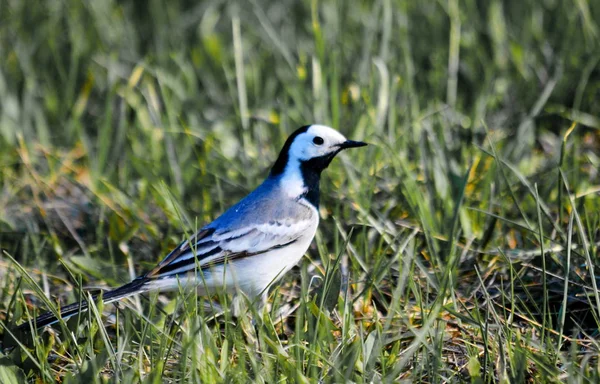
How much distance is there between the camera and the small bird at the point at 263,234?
3564 mm

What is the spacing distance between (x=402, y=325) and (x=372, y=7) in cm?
330

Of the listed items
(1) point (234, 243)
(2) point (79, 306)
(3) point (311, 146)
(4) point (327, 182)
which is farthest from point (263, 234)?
(2) point (79, 306)

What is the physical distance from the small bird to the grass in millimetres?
116

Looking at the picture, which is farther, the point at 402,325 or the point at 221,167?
the point at 221,167

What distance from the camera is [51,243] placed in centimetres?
421

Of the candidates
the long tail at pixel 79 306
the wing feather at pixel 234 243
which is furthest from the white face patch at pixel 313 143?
the long tail at pixel 79 306

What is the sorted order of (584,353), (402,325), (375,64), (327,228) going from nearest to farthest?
(584,353) < (402,325) < (327,228) < (375,64)

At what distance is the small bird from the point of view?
3.56 m

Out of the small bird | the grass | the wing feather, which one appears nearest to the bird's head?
the small bird

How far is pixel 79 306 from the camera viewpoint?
3.15m

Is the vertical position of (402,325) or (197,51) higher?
(197,51)

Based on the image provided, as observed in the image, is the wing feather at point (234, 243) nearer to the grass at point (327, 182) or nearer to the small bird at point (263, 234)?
the small bird at point (263, 234)

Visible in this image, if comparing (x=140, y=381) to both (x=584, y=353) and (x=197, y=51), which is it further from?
(x=197, y=51)

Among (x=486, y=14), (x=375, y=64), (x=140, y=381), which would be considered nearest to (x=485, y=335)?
(x=140, y=381)
